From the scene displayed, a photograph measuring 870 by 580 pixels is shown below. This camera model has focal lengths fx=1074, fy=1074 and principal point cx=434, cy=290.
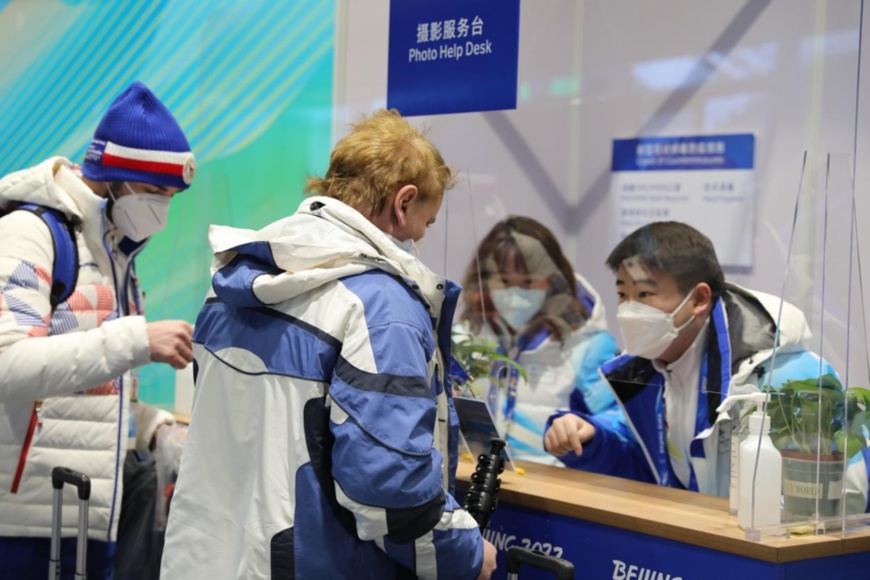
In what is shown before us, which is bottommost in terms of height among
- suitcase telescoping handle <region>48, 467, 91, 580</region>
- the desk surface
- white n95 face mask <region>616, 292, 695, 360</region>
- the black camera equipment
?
suitcase telescoping handle <region>48, 467, 91, 580</region>

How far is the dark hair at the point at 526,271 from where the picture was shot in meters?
3.62

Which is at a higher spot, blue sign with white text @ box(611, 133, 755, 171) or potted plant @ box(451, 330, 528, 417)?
blue sign with white text @ box(611, 133, 755, 171)

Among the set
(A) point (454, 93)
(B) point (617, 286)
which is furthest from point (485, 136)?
(B) point (617, 286)

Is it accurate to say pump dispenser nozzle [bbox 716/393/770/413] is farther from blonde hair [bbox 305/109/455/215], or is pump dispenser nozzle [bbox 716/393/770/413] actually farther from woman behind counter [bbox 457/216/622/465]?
woman behind counter [bbox 457/216/622/465]

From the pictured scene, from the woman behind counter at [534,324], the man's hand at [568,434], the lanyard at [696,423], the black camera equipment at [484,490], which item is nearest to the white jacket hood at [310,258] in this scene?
the black camera equipment at [484,490]

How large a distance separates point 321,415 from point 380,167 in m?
0.50

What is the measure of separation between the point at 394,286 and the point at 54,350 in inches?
45.5

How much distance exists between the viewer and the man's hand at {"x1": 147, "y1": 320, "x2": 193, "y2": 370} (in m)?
2.85

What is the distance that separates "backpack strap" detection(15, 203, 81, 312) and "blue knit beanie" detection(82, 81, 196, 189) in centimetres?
20

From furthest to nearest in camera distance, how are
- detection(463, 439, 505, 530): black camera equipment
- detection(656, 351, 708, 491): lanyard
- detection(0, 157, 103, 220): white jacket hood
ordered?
1. detection(0, 157, 103, 220): white jacket hood
2. detection(656, 351, 708, 491): lanyard
3. detection(463, 439, 505, 530): black camera equipment

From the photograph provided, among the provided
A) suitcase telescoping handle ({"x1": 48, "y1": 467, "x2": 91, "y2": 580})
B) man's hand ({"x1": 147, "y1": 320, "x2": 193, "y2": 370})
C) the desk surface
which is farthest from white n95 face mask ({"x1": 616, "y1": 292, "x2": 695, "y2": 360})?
suitcase telescoping handle ({"x1": 48, "y1": 467, "x2": 91, "y2": 580})

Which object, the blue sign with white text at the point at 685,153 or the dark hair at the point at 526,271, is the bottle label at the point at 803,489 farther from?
the dark hair at the point at 526,271

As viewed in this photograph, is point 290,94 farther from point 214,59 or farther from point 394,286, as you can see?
point 394,286

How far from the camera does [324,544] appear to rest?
6.47 ft
